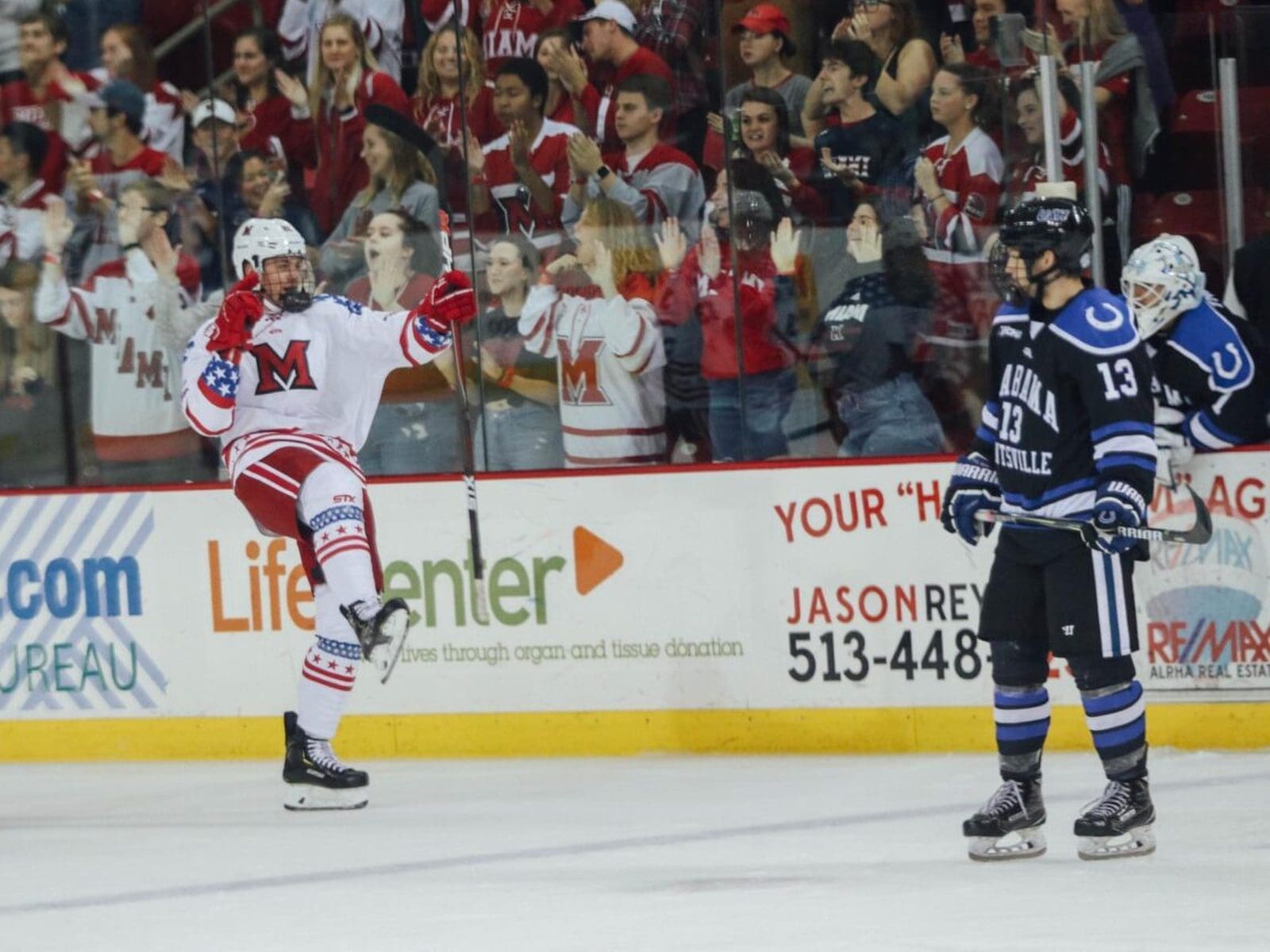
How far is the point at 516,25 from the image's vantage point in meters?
7.66

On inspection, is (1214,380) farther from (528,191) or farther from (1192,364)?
(528,191)

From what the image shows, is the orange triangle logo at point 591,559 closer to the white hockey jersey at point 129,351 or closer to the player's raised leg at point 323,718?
the player's raised leg at point 323,718

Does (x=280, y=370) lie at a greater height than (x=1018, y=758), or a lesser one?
greater

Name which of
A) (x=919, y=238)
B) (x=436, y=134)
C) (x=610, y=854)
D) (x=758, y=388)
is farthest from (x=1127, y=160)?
(x=610, y=854)

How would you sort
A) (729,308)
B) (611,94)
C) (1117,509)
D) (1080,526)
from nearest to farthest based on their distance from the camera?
1. (1117,509)
2. (1080,526)
3. (729,308)
4. (611,94)

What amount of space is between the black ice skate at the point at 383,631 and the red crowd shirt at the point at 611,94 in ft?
6.15

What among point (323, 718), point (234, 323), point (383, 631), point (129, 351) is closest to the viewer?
point (383, 631)

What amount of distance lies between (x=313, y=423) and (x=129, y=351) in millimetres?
1613

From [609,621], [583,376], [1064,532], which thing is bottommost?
[609,621]

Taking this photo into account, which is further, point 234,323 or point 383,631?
point 234,323

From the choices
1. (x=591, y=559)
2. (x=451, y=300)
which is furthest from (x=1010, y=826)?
(x=591, y=559)

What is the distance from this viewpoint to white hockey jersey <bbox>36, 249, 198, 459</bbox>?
7996 millimetres

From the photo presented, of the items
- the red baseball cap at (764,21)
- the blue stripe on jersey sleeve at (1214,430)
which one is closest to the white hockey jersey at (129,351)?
the red baseball cap at (764,21)

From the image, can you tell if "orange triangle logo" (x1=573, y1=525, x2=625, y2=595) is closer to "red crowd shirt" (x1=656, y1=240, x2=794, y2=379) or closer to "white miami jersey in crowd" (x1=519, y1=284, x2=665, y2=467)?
"white miami jersey in crowd" (x1=519, y1=284, x2=665, y2=467)
